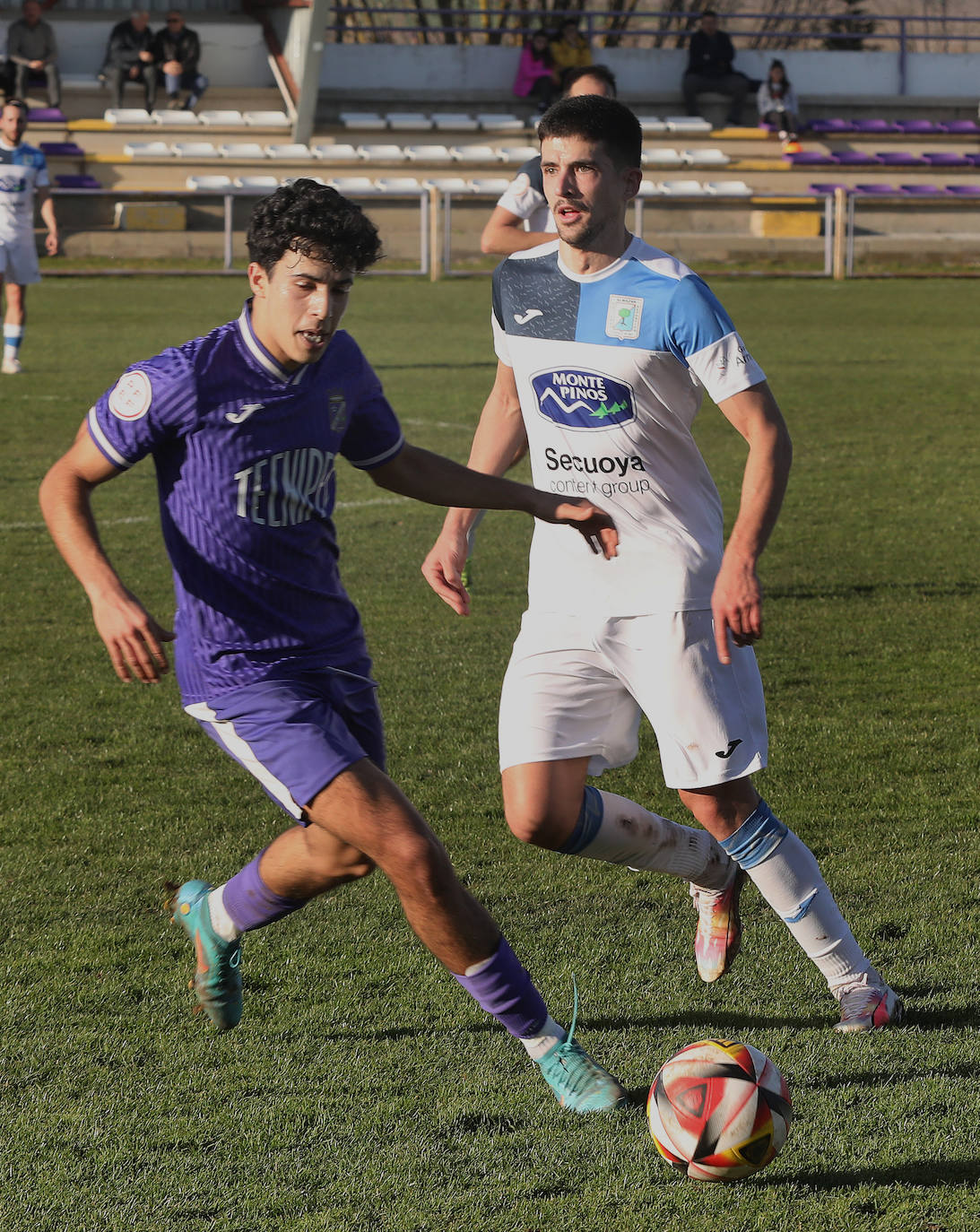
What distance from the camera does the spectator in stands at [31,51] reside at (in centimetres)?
2819

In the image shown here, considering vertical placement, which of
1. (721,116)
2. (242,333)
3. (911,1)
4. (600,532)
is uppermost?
(911,1)

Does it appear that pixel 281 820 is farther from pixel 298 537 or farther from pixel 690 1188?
pixel 690 1188

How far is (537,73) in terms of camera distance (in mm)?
30578

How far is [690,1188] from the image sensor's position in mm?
2812

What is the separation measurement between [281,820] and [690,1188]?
2.21 metres

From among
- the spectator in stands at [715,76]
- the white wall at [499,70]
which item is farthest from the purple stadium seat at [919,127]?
the spectator in stands at [715,76]

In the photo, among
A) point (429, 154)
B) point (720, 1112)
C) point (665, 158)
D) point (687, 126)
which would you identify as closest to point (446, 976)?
point (720, 1112)

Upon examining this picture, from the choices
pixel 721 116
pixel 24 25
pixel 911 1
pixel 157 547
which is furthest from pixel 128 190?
pixel 911 1

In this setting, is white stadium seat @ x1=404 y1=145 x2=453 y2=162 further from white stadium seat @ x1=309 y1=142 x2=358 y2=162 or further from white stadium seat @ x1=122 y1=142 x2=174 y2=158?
white stadium seat @ x1=122 y1=142 x2=174 y2=158

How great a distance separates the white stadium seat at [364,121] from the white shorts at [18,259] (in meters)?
15.7

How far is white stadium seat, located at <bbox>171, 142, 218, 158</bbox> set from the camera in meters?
27.5

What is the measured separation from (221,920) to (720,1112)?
123cm

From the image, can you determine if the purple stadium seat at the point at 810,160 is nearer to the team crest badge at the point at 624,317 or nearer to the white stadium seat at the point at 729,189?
the white stadium seat at the point at 729,189

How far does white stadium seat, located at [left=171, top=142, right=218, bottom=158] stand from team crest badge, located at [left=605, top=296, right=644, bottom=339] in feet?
84.5
